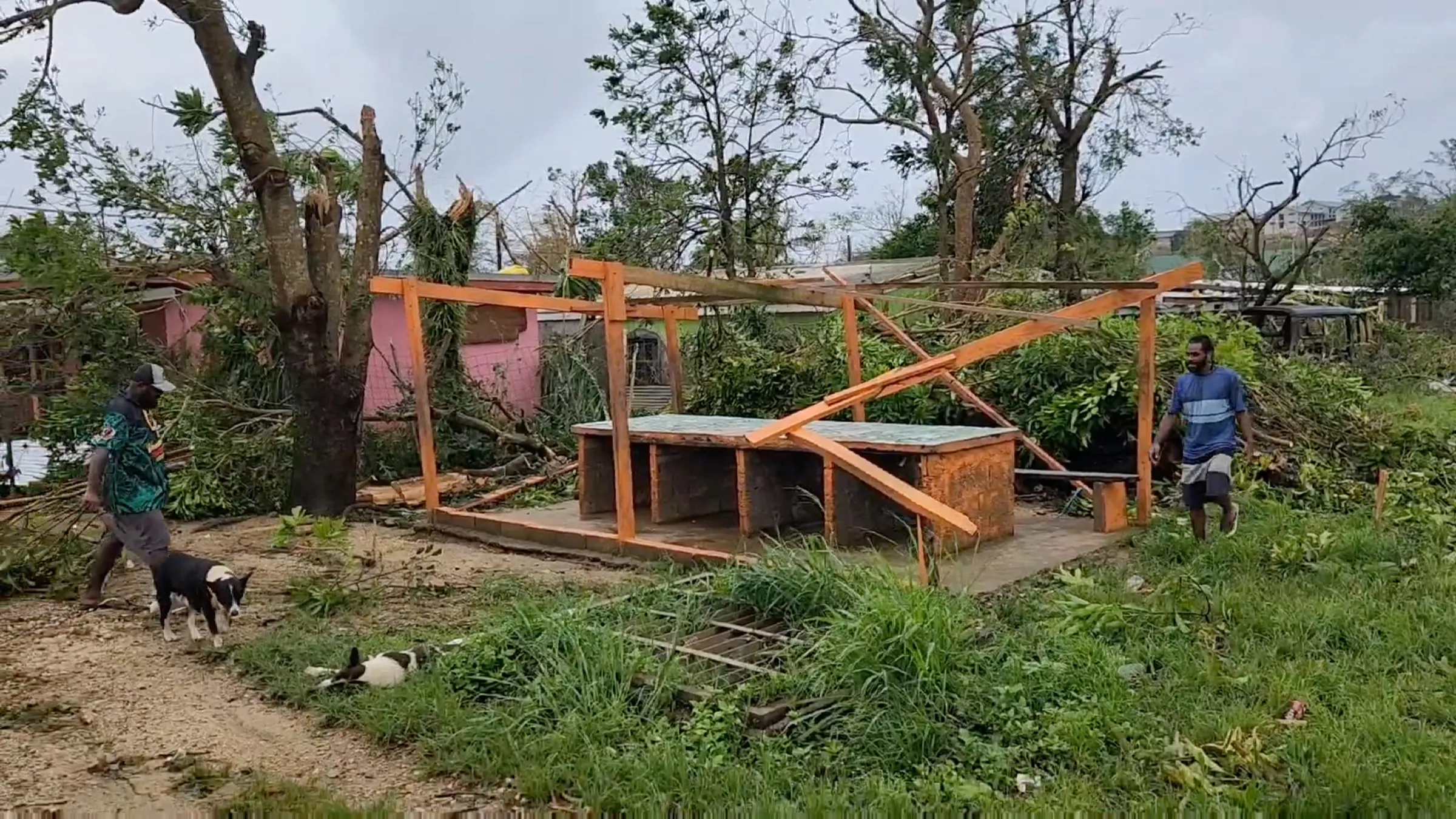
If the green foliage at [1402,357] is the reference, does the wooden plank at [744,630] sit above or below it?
below

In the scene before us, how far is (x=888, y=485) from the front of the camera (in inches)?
246

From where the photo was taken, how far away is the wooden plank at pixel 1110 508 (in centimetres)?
797

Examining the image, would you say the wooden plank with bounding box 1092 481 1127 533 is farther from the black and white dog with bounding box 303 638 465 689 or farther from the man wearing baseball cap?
the man wearing baseball cap

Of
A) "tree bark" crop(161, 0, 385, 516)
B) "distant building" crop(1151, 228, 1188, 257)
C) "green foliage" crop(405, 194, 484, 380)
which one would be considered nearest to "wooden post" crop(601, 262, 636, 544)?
"tree bark" crop(161, 0, 385, 516)

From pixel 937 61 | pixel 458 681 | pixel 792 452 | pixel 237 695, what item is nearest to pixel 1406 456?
pixel 792 452

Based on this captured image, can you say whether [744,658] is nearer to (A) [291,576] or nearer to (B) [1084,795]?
(B) [1084,795]

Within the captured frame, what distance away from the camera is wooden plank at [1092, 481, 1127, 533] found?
7973 mm

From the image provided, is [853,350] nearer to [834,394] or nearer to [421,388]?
[834,394]

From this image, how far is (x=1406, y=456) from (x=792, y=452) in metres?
5.60

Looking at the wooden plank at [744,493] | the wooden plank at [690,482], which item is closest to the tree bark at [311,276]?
the wooden plank at [690,482]

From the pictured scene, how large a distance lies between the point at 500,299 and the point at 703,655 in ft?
16.8

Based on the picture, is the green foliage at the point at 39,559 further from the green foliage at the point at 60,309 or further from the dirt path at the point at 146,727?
the green foliage at the point at 60,309

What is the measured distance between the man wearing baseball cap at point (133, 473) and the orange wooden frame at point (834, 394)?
8.70 feet

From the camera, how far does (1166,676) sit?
4785 mm
